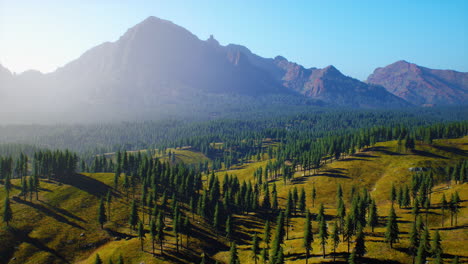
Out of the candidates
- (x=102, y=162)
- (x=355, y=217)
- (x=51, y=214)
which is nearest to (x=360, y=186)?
(x=355, y=217)

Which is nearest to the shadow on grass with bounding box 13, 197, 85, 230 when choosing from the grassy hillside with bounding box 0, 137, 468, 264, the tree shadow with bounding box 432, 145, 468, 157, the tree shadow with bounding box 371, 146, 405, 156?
the grassy hillside with bounding box 0, 137, 468, 264

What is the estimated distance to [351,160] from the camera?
18400 cm

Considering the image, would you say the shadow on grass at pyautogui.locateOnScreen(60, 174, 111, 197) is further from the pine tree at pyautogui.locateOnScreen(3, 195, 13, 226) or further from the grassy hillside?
the pine tree at pyautogui.locateOnScreen(3, 195, 13, 226)

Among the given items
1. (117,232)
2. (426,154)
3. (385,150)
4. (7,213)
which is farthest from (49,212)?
(426,154)

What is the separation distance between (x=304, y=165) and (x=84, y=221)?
422 feet

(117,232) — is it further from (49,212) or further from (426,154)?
(426,154)

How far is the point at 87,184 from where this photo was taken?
132875mm

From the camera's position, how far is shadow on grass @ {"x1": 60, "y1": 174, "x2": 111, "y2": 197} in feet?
417

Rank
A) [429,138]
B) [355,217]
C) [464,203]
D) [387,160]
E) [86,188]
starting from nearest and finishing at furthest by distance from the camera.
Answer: [355,217] < [464,203] < [86,188] < [387,160] < [429,138]

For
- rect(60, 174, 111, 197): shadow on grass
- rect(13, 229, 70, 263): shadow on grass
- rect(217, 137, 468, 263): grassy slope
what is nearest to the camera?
rect(217, 137, 468, 263): grassy slope

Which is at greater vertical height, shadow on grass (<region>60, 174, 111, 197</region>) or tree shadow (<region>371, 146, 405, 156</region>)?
tree shadow (<region>371, 146, 405, 156</region>)

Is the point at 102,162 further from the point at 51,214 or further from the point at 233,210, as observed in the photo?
the point at 233,210

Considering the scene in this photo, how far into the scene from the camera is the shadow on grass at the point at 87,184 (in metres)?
127

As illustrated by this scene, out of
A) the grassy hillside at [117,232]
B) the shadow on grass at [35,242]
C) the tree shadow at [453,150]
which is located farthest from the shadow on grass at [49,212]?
the tree shadow at [453,150]
